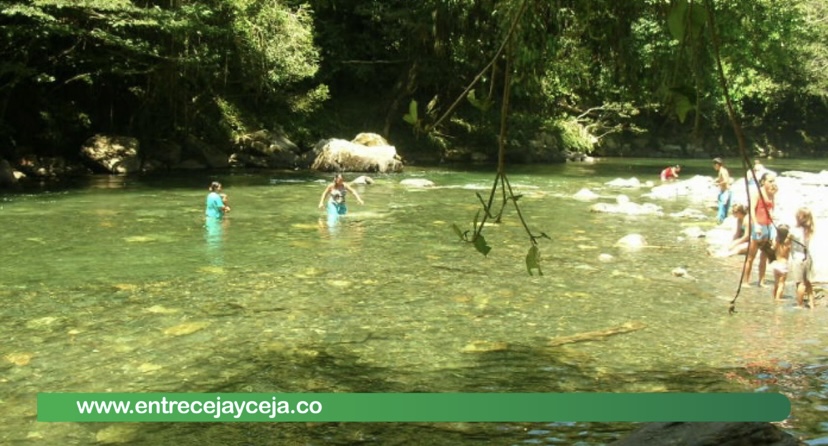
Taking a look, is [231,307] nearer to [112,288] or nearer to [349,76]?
[112,288]

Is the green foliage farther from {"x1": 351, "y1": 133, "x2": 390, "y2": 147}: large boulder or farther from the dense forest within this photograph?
{"x1": 351, "y1": 133, "x2": 390, "y2": 147}: large boulder

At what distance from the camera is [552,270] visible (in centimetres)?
1068

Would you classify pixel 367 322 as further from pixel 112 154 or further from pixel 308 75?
pixel 308 75

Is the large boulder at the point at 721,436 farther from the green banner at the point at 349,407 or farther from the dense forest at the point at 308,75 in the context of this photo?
the dense forest at the point at 308,75

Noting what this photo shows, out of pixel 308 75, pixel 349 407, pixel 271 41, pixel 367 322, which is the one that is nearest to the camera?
pixel 349 407

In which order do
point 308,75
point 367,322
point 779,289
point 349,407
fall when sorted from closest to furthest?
point 349,407
point 367,322
point 779,289
point 308,75

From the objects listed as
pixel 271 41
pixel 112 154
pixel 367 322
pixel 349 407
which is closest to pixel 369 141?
pixel 271 41

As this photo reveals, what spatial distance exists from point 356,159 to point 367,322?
67.8 feet

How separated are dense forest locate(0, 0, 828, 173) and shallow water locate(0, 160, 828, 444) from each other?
340 cm

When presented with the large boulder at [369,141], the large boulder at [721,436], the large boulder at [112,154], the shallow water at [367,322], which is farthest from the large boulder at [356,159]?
the large boulder at [721,436]

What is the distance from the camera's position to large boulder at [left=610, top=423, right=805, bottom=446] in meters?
3.40

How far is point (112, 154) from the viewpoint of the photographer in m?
25.1

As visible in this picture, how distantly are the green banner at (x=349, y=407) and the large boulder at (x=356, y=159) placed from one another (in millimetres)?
22865

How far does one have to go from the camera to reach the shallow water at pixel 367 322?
580 cm
